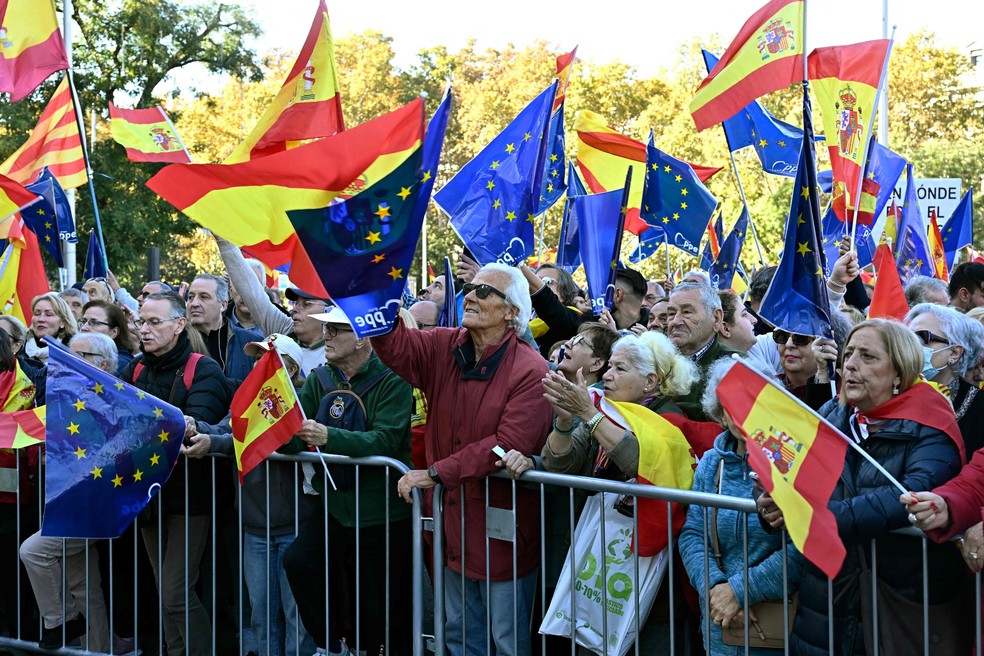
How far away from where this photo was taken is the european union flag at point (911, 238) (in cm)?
1093

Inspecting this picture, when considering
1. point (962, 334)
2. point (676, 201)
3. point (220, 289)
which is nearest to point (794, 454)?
point (962, 334)

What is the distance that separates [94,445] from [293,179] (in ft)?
6.06

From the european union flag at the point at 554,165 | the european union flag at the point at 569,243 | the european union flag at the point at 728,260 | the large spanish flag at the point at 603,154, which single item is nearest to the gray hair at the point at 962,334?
the european union flag at the point at 554,165

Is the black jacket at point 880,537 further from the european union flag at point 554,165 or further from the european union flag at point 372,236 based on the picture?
the european union flag at point 554,165

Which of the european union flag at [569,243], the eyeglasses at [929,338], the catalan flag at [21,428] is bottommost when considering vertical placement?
the catalan flag at [21,428]

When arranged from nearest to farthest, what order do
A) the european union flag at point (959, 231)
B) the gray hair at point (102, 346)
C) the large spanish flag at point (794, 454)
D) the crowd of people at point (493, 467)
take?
1. the large spanish flag at point (794, 454)
2. the crowd of people at point (493, 467)
3. the gray hair at point (102, 346)
4. the european union flag at point (959, 231)

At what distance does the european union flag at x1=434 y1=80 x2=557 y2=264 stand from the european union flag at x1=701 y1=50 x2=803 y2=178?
2521 mm

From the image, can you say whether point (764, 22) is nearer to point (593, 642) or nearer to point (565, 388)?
point (565, 388)

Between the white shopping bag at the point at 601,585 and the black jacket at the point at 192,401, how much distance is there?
6.96 feet

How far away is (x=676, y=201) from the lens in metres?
9.82

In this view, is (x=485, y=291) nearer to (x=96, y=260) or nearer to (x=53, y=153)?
(x=96, y=260)

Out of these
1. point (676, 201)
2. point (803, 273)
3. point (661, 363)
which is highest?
point (676, 201)

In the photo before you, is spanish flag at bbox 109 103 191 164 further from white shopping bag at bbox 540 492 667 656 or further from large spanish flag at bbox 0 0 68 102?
white shopping bag at bbox 540 492 667 656

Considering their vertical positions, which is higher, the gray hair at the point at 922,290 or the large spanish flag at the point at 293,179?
the large spanish flag at the point at 293,179
